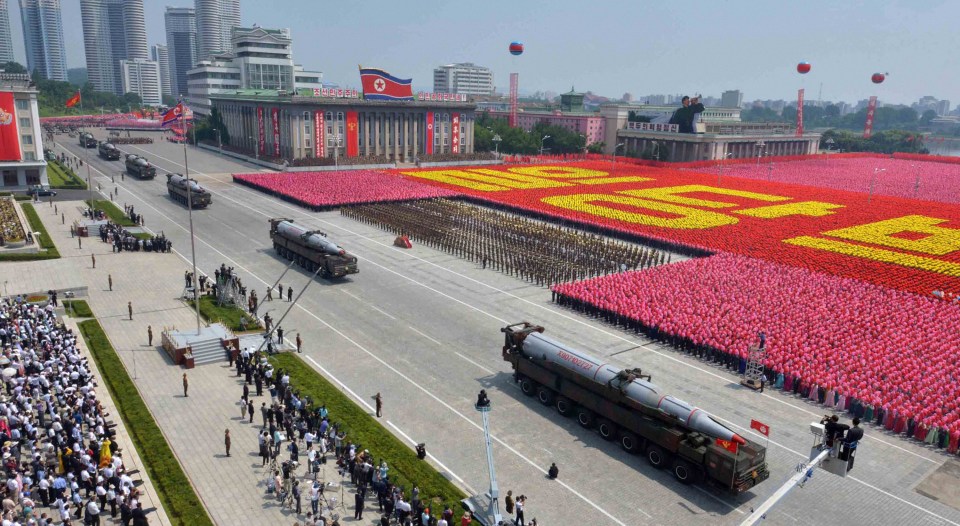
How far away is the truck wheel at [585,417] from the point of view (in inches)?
981

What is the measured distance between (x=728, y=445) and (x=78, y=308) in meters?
34.3

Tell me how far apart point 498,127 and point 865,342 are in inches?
4788

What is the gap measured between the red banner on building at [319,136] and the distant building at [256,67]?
56.2 metres

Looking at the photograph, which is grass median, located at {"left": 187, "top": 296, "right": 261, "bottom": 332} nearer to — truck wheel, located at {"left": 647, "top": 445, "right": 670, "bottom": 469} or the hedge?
truck wheel, located at {"left": 647, "top": 445, "right": 670, "bottom": 469}

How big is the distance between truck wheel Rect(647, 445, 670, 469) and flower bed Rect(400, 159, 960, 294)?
2976cm

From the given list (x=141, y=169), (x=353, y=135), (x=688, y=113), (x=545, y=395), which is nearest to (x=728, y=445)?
(x=545, y=395)

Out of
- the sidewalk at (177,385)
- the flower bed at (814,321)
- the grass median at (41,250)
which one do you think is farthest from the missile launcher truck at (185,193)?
the flower bed at (814,321)

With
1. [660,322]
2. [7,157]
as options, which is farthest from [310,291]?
[7,157]

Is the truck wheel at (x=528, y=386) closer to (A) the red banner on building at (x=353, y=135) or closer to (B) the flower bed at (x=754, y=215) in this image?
(B) the flower bed at (x=754, y=215)

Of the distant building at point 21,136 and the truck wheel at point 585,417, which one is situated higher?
→ the distant building at point 21,136

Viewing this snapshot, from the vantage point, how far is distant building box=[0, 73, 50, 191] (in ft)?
219

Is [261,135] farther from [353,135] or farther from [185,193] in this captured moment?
[185,193]

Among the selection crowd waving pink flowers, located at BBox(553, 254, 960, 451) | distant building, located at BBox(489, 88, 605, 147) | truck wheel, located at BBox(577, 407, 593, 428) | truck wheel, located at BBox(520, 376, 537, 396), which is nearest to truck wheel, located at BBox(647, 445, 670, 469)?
truck wheel, located at BBox(577, 407, 593, 428)

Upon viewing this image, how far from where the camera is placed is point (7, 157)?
226 feet
